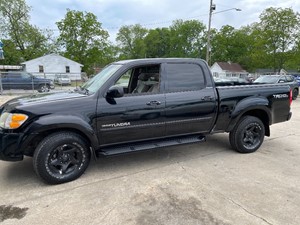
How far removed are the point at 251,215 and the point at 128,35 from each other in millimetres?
85418

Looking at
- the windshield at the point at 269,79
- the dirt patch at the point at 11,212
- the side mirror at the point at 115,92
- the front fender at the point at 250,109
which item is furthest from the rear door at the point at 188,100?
the windshield at the point at 269,79

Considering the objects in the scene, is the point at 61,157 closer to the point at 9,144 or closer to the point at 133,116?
the point at 9,144

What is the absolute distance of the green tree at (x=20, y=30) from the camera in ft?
→ 131

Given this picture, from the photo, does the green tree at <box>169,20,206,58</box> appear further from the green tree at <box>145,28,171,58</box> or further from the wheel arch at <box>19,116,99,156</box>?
the wheel arch at <box>19,116,99,156</box>

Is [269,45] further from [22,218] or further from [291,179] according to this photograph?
[22,218]

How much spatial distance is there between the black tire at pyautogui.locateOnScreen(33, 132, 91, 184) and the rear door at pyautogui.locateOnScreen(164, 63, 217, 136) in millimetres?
1477

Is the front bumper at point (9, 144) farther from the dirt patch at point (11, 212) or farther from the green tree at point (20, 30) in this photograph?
the green tree at point (20, 30)

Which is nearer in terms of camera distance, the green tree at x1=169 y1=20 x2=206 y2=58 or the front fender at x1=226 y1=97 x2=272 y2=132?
the front fender at x1=226 y1=97 x2=272 y2=132


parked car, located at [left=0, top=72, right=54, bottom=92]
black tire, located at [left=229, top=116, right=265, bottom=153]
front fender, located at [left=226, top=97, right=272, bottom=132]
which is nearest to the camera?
front fender, located at [left=226, top=97, right=272, bottom=132]

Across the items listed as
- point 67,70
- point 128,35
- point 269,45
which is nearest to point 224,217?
point 269,45

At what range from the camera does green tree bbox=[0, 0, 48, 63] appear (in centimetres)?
3990

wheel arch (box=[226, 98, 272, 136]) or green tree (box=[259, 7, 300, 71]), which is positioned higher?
green tree (box=[259, 7, 300, 71])

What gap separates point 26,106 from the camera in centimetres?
320

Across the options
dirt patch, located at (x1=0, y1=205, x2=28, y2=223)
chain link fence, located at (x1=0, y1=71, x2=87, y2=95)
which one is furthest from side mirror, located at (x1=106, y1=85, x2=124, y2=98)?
chain link fence, located at (x1=0, y1=71, x2=87, y2=95)
